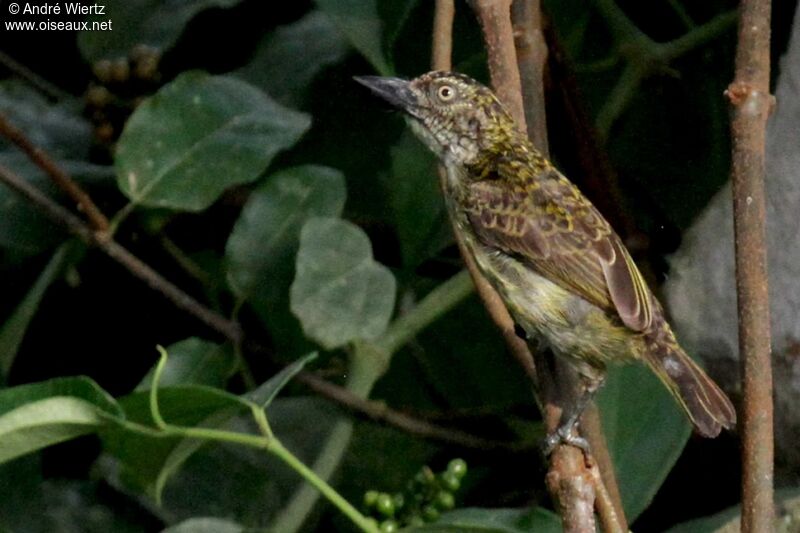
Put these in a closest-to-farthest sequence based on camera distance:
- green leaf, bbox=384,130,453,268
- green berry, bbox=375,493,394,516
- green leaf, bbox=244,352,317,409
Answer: green leaf, bbox=244,352,317,409
green berry, bbox=375,493,394,516
green leaf, bbox=384,130,453,268

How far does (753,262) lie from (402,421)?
0.98 m

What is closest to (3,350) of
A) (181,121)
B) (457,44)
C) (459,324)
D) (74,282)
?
(74,282)

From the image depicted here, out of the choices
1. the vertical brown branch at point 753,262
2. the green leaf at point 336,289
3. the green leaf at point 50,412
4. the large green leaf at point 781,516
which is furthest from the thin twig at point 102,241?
the vertical brown branch at point 753,262

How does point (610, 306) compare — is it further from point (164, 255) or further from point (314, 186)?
point (164, 255)

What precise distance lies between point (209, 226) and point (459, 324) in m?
0.60

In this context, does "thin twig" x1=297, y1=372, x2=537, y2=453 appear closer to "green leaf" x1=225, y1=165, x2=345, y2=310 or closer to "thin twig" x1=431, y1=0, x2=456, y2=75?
"green leaf" x1=225, y1=165, x2=345, y2=310

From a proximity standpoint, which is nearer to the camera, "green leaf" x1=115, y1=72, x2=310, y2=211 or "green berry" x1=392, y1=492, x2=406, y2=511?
"green berry" x1=392, y1=492, x2=406, y2=511

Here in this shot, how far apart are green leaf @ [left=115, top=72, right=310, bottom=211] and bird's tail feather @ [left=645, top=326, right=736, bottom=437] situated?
708mm

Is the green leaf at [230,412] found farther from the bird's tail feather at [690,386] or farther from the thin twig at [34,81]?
the thin twig at [34,81]

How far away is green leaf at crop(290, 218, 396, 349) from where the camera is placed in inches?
81.1

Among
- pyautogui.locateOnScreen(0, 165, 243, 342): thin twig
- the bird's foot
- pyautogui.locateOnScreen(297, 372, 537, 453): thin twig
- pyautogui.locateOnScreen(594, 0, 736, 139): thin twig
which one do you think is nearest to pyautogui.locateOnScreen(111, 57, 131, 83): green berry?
pyautogui.locateOnScreen(0, 165, 243, 342): thin twig

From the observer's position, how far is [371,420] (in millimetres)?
2238

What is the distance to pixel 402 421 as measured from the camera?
2279 millimetres

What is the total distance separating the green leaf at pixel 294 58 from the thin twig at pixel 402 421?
1.87ft
